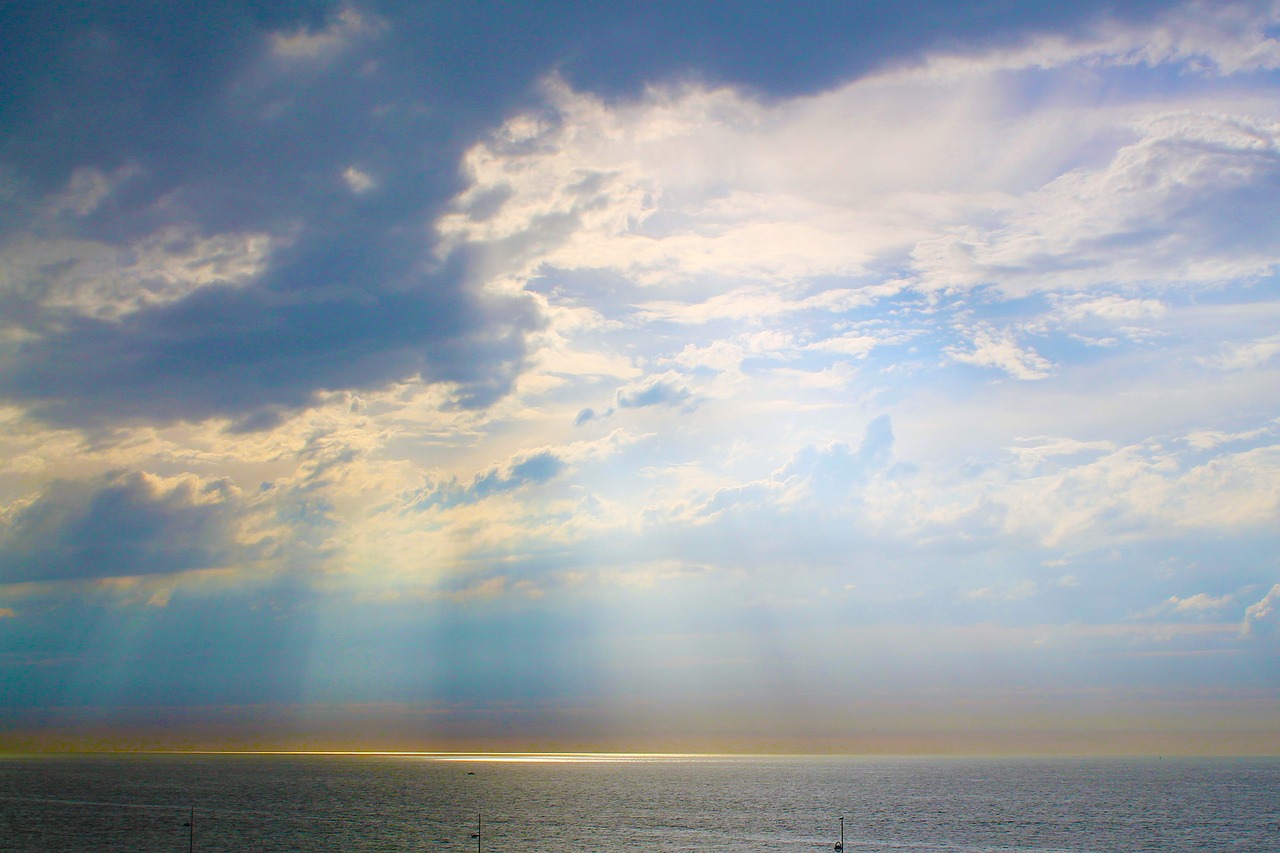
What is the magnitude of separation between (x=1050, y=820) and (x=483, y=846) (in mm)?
119720

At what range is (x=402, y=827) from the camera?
167 metres

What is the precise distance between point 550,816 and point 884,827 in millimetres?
69893

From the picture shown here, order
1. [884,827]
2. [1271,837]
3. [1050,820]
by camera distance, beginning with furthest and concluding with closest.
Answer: [1050,820] < [884,827] < [1271,837]

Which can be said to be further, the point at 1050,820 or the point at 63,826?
the point at 1050,820

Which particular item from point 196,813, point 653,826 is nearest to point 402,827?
point 653,826

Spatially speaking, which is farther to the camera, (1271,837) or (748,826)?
(748,826)

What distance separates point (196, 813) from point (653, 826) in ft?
330

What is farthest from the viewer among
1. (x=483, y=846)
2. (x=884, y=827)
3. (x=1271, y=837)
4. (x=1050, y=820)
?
(x=1050, y=820)

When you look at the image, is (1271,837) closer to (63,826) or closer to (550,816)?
(550,816)

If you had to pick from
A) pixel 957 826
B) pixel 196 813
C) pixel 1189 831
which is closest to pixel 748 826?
pixel 957 826

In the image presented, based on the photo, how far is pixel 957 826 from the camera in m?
171

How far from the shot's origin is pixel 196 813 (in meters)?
194

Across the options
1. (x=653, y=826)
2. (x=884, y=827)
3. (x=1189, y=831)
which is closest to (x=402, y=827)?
(x=653, y=826)

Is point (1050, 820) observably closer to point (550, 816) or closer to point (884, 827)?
point (884, 827)
